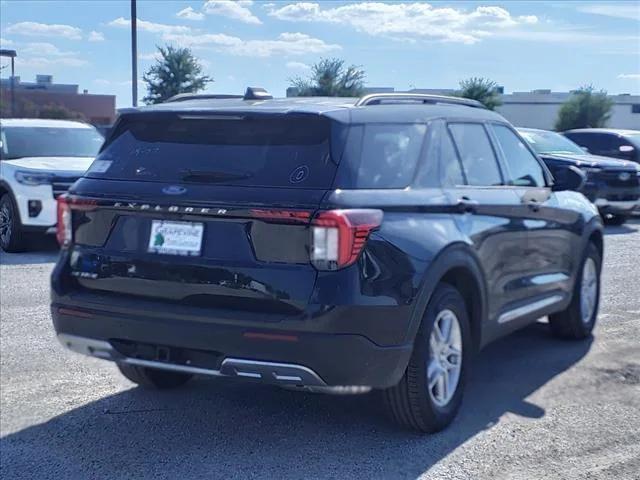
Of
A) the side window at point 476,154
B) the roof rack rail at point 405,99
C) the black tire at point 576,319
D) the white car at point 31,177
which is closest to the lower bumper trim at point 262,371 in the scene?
the roof rack rail at point 405,99

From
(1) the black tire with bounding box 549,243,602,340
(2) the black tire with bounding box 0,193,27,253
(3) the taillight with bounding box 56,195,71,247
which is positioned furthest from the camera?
(2) the black tire with bounding box 0,193,27,253

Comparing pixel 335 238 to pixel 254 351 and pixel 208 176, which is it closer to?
pixel 254 351

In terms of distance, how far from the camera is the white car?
1177cm

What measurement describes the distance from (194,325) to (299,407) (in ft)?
4.36

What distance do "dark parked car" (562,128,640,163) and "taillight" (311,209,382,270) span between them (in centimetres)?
1643

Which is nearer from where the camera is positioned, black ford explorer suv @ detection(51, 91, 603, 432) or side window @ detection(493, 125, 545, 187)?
black ford explorer suv @ detection(51, 91, 603, 432)

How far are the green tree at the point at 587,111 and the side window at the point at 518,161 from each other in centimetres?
3962

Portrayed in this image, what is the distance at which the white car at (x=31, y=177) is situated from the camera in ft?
38.6

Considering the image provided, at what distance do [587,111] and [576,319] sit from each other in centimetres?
3969

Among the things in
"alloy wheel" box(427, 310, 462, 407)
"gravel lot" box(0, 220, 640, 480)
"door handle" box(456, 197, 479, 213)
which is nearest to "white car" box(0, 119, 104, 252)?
"gravel lot" box(0, 220, 640, 480)

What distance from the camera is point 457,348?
5.49 meters

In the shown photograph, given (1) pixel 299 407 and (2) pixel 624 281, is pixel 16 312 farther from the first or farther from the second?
(2) pixel 624 281

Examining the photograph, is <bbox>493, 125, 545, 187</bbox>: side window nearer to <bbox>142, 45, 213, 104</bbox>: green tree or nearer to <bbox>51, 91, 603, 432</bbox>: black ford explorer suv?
<bbox>51, 91, 603, 432</bbox>: black ford explorer suv

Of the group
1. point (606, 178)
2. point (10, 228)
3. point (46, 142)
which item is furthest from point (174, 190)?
point (606, 178)
